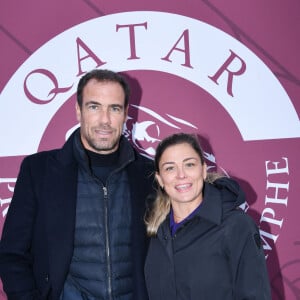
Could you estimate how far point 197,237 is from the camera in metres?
1.36

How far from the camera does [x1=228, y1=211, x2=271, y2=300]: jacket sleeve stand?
1.24 m

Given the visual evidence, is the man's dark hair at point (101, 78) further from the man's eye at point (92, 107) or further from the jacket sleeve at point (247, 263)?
the jacket sleeve at point (247, 263)

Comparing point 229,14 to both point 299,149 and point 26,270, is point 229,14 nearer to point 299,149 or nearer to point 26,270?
point 299,149

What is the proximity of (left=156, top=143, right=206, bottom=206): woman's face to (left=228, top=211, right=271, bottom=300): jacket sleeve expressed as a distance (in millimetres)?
202

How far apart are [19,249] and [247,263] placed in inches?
32.6

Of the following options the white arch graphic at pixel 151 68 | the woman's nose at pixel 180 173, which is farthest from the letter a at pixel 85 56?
the woman's nose at pixel 180 173

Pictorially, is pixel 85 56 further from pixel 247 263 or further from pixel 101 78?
pixel 247 263

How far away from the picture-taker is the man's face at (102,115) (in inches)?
64.7

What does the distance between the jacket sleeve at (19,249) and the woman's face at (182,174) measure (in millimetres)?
517

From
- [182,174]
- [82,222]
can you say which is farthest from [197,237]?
[82,222]

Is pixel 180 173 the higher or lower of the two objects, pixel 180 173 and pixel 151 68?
the lower

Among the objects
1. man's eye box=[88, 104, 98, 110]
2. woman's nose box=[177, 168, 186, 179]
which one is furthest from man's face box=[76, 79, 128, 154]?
woman's nose box=[177, 168, 186, 179]

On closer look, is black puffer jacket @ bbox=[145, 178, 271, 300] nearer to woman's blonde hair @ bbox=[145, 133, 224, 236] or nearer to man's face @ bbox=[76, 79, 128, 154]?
woman's blonde hair @ bbox=[145, 133, 224, 236]

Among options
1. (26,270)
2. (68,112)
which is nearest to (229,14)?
(68,112)
